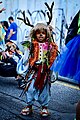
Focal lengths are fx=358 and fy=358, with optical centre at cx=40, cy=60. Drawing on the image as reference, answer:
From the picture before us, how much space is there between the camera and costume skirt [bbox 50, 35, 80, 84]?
4.29 m

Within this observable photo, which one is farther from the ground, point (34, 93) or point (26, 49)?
point (26, 49)

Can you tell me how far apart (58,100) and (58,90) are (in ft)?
3.80

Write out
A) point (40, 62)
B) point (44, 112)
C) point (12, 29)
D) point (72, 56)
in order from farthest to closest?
point (12, 29), point (44, 112), point (40, 62), point (72, 56)

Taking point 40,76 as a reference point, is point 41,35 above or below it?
above

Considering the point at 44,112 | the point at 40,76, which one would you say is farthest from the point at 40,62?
the point at 44,112

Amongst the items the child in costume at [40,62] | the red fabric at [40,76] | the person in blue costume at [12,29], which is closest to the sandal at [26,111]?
the child in costume at [40,62]

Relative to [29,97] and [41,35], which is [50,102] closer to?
[29,97]

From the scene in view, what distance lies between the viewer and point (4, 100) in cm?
682

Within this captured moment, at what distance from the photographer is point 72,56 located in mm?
4371

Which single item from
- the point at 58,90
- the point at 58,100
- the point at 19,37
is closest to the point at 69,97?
the point at 58,100

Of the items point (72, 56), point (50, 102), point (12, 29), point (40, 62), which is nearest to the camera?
point (72, 56)

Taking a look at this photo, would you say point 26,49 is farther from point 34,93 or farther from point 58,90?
point 58,90

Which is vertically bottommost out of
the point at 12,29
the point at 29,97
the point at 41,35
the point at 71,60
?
the point at 29,97

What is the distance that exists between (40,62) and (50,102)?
1.52m
